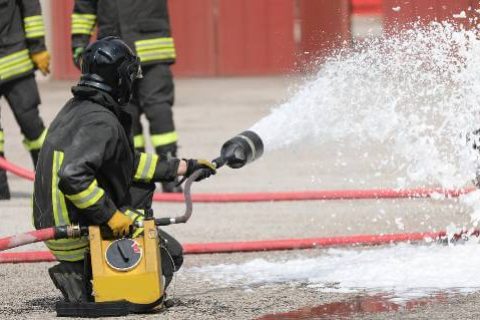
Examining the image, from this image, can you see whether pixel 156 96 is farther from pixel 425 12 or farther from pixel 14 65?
pixel 425 12

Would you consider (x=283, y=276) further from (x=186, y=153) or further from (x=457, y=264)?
(x=186, y=153)

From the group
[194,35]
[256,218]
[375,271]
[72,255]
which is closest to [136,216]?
[72,255]

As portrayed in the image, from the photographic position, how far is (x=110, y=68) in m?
5.77

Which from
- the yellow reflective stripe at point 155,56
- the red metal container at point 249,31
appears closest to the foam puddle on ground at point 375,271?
the yellow reflective stripe at point 155,56

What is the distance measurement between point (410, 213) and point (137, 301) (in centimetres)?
305

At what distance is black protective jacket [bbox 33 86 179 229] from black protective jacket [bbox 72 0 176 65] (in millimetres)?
3292

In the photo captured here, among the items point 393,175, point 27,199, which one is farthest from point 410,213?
point 27,199

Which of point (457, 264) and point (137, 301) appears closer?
point (137, 301)

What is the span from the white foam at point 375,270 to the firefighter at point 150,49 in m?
2.36

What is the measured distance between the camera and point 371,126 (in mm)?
7656

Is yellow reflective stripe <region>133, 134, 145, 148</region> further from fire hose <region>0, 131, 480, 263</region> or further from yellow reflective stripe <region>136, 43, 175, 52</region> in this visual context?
fire hose <region>0, 131, 480, 263</region>

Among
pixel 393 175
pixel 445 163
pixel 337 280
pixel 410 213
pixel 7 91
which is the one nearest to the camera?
pixel 337 280

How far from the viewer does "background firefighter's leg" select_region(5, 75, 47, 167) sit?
916 centimetres

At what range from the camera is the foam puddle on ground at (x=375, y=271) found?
6.13 metres
